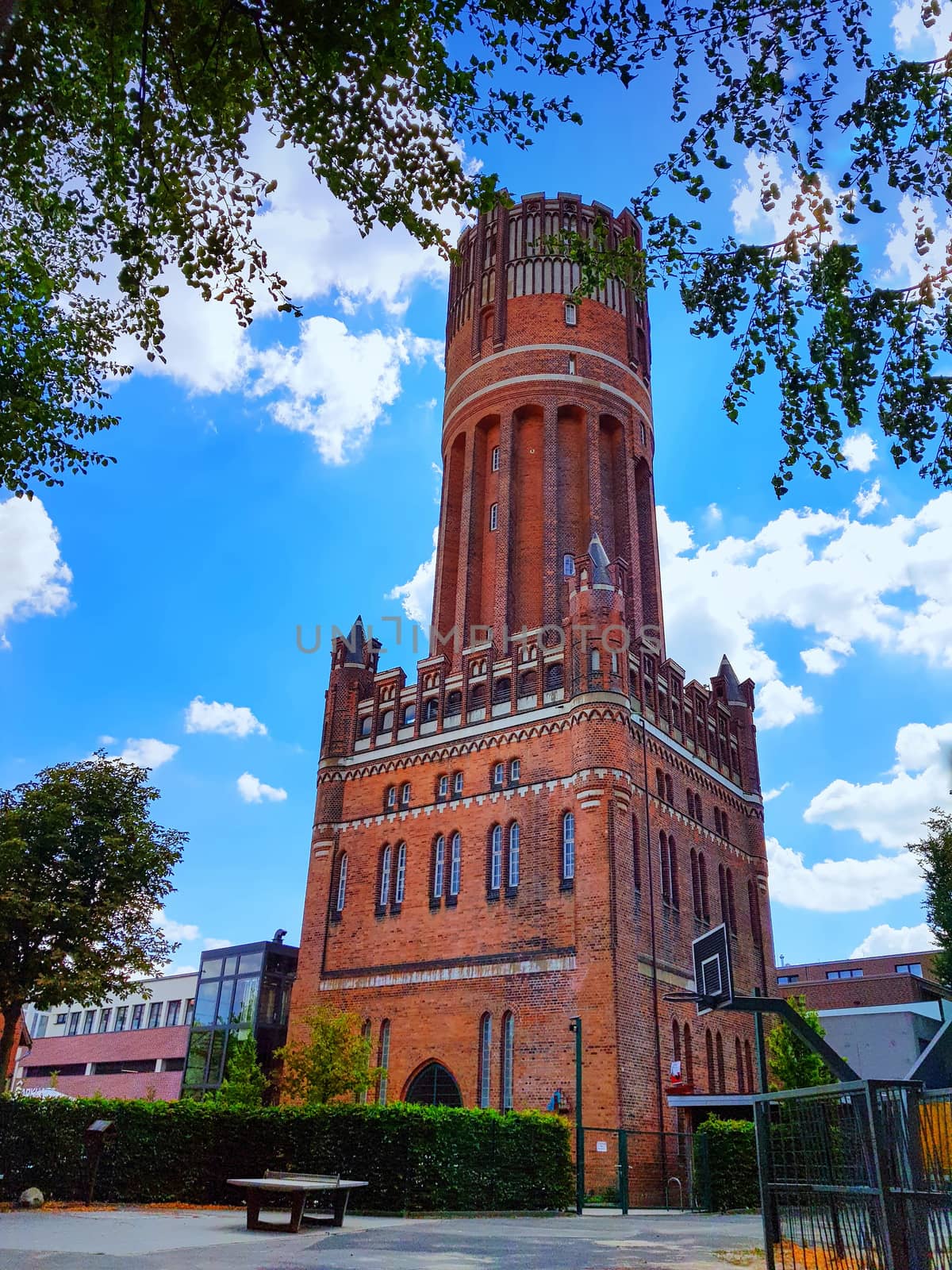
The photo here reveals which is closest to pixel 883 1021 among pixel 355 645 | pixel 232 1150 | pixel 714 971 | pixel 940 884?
pixel 940 884

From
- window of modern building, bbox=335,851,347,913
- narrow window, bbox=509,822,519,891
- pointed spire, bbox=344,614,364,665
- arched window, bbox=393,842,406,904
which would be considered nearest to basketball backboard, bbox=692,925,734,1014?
narrow window, bbox=509,822,519,891

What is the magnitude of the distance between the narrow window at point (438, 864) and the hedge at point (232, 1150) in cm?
1123

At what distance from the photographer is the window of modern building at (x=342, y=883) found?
32.9 metres

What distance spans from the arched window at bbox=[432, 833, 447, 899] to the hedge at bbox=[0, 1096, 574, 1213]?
11238 mm

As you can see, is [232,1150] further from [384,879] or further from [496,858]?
[384,879]

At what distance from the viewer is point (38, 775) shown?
23141 millimetres

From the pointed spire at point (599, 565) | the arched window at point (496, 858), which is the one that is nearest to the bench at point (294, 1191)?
the arched window at point (496, 858)

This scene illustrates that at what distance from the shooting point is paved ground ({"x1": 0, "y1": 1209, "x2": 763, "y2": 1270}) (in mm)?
10148

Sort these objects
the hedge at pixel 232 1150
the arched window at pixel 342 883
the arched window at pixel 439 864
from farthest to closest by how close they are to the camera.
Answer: the arched window at pixel 342 883 < the arched window at pixel 439 864 < the hedge at pixel 232 1150

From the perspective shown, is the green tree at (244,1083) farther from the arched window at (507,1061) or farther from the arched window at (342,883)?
the arched window at (507,1061)

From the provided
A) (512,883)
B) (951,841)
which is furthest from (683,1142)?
(951,841)

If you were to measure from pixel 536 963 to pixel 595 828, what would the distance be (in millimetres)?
3879

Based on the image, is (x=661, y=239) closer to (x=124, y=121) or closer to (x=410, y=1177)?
(x=124, y=121)

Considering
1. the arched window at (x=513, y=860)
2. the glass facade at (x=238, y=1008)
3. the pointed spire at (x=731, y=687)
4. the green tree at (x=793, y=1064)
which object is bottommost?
the green tree at (x=793, y=1064)
